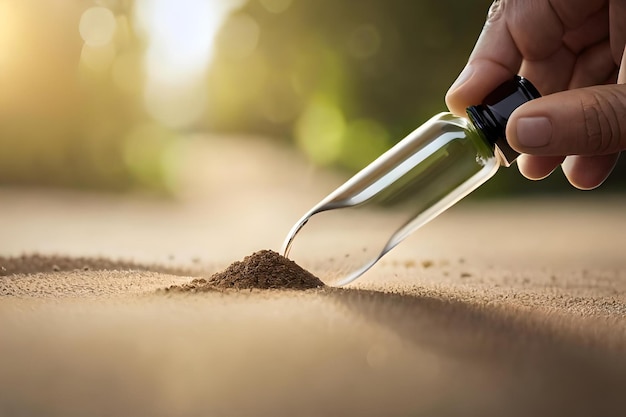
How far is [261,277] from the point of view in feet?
2.95

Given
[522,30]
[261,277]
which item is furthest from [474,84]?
[261,277]

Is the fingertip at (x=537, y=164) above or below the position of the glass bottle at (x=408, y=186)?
above

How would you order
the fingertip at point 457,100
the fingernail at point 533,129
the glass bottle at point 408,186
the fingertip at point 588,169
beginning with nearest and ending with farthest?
the fingernail at point 533,129, the glass bottle at point 408,186, the fingertip at point 457,100, the fingertip at point 588,169

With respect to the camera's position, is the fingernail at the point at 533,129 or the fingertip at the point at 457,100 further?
the fingertip at the point at 457,100

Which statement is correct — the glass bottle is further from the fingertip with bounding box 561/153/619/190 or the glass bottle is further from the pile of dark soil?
the fingertip with bounding box 561/153/619/190

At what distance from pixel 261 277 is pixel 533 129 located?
376 millimetres

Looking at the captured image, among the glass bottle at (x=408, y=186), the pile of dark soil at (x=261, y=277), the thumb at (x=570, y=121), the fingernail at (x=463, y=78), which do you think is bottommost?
the pile of dark soil at (x=261, y=277)

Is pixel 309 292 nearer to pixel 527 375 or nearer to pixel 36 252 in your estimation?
pixel 527 375

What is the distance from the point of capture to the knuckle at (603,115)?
839mm

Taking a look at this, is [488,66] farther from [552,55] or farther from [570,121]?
[570,121]

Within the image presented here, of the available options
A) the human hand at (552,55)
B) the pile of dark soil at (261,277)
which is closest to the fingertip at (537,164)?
the human hand at (552,55)

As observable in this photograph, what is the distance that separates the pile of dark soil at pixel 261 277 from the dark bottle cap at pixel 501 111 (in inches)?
11.3

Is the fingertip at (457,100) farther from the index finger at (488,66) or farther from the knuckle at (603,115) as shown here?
the knuckle at (603,115)

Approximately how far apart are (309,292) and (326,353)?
0.73ft
